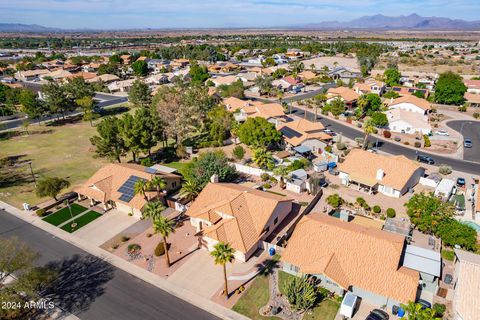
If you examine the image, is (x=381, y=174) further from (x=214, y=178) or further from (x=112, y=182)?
(x=112, y=182)

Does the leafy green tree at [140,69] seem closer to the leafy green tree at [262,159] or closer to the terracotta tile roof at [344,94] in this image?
the terracotta tile roof at [344,94]

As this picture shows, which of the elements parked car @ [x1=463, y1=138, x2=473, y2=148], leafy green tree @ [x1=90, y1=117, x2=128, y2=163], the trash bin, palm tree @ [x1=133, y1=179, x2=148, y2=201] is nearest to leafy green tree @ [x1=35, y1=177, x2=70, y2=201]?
leafy green tree @ [x1=90, y1=117, x2=128, y2=163]

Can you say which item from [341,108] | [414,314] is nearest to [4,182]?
[414,314]

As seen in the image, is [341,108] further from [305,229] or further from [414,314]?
[414,314]

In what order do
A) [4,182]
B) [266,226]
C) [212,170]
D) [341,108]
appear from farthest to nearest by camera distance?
[341,108] < [4,182] < [212,170] < [266,226]

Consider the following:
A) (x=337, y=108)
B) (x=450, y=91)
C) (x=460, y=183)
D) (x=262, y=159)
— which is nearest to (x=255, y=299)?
(x=262, y=159)

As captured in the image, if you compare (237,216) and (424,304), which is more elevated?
(237,216)

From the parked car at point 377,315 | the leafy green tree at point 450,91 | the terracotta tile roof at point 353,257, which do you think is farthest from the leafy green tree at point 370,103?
the parked car at point 377,315
